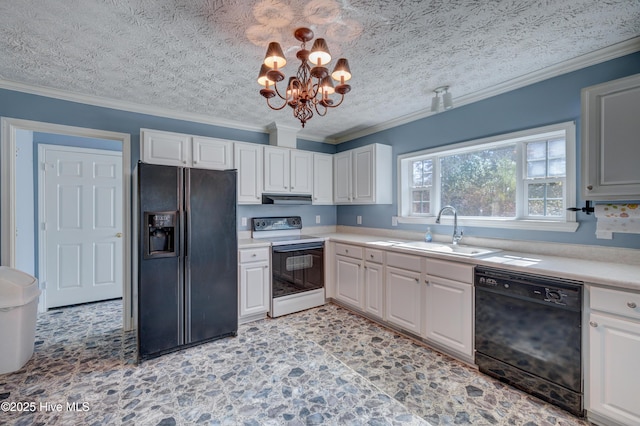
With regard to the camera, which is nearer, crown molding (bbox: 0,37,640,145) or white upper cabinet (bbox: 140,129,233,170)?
crown molding (bbox: 0,37,640,145)

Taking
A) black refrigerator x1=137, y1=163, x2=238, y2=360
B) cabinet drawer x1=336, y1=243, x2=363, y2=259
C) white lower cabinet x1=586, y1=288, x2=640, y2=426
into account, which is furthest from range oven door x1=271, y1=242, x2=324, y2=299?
white lower cabinet x1=586, y1=288, x2=640, y2=426

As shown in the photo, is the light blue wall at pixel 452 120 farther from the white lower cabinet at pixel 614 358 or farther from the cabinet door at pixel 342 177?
the white lower cabinet at pixel 614 358

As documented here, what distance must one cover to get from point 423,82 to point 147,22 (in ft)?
7.13

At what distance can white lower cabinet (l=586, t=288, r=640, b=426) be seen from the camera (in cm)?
160

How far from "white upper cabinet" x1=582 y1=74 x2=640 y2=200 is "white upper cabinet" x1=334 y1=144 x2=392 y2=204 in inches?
80.7

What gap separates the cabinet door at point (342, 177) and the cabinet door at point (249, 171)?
1.20 meters

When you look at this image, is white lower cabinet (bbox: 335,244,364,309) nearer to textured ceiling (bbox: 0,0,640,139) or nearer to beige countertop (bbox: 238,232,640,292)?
beige countertop (bbox: 238,232,640,292)

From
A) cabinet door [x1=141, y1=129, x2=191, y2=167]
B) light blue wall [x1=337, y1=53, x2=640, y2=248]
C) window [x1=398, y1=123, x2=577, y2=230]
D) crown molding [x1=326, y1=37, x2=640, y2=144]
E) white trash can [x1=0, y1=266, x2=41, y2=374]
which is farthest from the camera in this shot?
cabinet door [x1=141, y1=129, x2=191, y2=167]

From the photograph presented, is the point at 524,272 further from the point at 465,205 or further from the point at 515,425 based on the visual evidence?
the point at 465,205

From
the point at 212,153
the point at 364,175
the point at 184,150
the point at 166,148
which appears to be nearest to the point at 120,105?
the point at 166,148

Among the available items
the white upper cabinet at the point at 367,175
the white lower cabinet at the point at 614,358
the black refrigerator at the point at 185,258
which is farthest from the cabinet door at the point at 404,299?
the black refrigerator at the point at 185,258

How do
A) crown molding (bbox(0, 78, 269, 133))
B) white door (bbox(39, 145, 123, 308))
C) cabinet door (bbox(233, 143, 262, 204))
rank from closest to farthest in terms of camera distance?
crown molding (bbox(0, 78, 269, 133)) < cabinet door (bbox(233, 143, 262, 204)) < white door (bbox(39, 145, 123, 308))

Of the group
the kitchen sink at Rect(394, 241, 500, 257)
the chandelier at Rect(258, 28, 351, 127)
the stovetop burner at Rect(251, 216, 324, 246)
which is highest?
the chandelier at Rect(258, 28, 351, 127)

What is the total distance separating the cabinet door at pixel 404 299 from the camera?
9.04 ft
